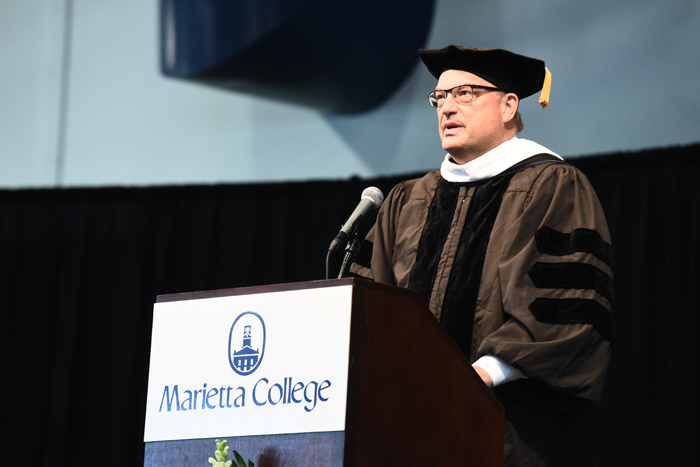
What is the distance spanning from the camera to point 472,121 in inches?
94.3

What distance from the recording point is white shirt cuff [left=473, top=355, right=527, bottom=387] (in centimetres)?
195

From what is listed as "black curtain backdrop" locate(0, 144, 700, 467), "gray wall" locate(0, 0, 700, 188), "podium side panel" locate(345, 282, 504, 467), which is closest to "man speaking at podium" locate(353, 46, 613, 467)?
"podium side panel" locate(345, 282, 504, 467)

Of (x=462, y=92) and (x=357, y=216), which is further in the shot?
(x=462, y=92)

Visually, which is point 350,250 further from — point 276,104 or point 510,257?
point 276,104

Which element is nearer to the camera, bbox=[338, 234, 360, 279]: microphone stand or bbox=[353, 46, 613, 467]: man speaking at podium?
bbox=[338, 234, 360, 279]: microphone stand

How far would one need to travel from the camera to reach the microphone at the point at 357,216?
6.03ft

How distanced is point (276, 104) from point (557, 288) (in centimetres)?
349

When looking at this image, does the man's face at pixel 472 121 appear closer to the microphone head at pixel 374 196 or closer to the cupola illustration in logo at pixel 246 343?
the microphone head at pixel 374 196

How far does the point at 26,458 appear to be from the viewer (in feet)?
17.0

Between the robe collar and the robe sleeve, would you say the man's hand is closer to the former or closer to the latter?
the robe sleeve

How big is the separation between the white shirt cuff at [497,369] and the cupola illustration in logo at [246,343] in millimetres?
567

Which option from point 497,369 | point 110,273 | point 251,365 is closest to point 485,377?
point 497,369

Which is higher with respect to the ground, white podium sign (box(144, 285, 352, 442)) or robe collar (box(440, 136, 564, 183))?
robe collar (box(440, 136, 564, 183))

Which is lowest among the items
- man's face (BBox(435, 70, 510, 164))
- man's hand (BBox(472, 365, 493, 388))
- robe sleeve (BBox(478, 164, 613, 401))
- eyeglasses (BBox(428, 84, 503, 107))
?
man's hand (BBox(472, 365, 493, 388))
